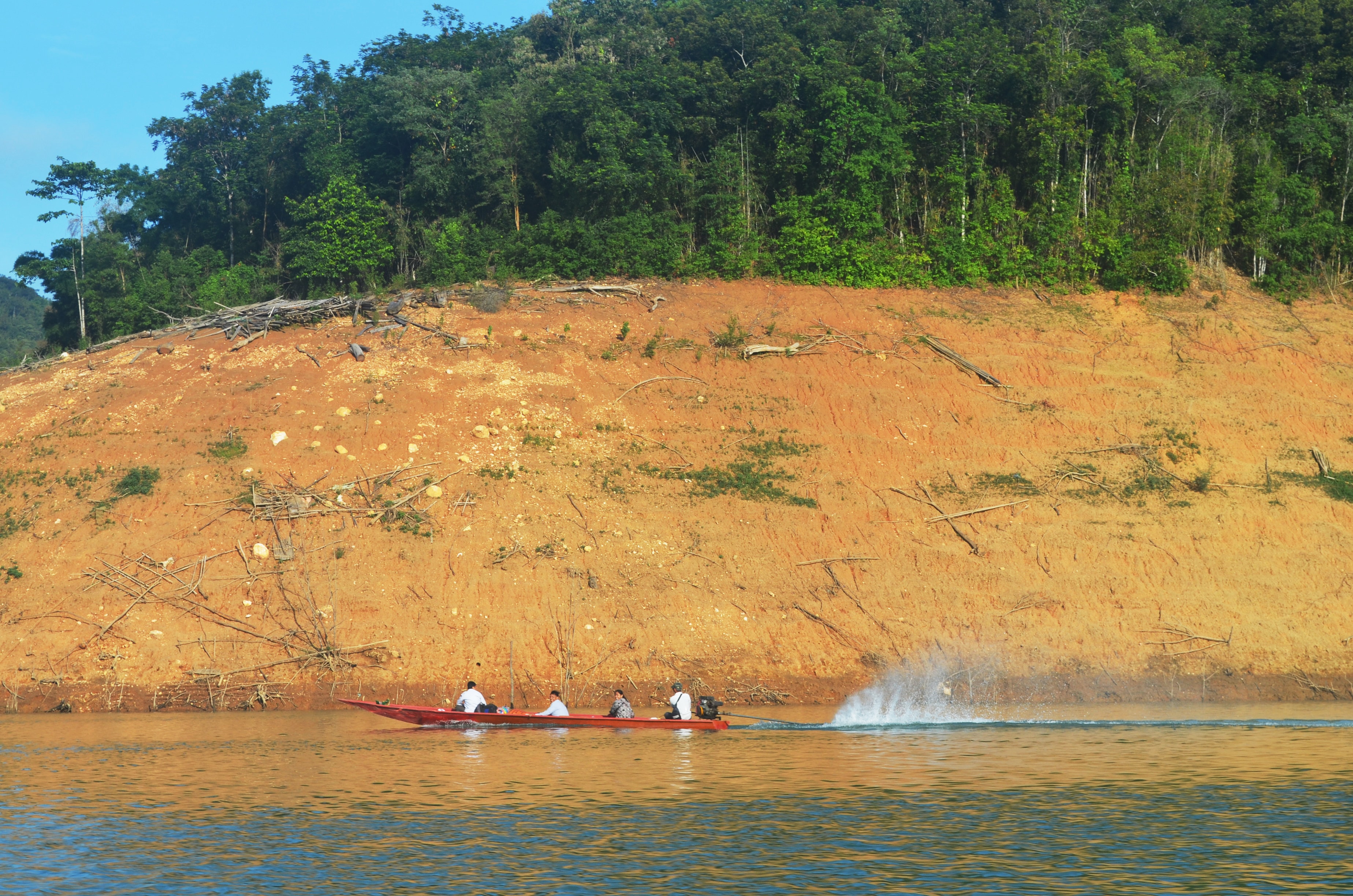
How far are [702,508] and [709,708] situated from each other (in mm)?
8320

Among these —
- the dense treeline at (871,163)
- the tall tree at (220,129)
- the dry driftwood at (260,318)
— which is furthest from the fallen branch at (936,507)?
the tall tree at (220,129)

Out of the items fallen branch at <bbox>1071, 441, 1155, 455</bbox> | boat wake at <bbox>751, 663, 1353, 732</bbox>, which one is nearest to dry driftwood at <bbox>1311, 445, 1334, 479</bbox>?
fallen branch at <bbox>1071, 441, 1155, 455</bbox>

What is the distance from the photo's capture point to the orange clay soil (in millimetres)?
24625

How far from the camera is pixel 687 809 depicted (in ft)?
44.5

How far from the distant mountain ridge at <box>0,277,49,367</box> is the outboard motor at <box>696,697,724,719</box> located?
196ft

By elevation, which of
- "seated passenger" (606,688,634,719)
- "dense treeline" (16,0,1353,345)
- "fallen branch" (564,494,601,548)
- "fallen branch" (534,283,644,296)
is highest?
"dense treeline" (16,0,1353,345)

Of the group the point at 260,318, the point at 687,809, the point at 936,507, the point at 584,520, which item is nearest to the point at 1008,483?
the point at 936,507

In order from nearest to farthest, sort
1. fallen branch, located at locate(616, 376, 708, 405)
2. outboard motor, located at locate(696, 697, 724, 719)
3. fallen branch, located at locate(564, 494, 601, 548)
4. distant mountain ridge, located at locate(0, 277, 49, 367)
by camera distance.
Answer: outboard motor, located at locate(696, 697, 724, 719)
fallen branch, located at locate(564, 494, 601, 548)
fallen branch, located at locate(616, 376, 708, 405)
distant mountain ridge, located at locate(0, 277, 49, 367)

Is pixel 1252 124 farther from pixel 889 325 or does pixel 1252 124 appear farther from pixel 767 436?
pixel 767 436

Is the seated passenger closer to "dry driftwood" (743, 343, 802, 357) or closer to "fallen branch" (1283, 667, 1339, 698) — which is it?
"dry driftwood" (743, 343, 802, 357)

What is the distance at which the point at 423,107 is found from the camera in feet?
135

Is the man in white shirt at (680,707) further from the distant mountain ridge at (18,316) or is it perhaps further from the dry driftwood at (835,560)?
the distant mountain ridge at (18,316)

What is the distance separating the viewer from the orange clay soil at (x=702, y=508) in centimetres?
2462

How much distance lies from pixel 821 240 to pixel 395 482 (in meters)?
16.5
